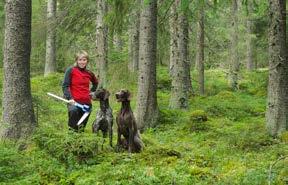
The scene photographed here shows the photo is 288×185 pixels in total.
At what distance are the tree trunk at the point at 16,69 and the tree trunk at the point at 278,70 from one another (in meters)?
5.18

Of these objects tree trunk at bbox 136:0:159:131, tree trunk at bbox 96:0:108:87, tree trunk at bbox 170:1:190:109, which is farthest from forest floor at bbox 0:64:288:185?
tree trunk at bbox 96:0:108:87

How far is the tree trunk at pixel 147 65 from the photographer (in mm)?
12336

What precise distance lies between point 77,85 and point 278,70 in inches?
177

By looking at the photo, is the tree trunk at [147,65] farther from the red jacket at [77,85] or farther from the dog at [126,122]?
the dog at [126,122]

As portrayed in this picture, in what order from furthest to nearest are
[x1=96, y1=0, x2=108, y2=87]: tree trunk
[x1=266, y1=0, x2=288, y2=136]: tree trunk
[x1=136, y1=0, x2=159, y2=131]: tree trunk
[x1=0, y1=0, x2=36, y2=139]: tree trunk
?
[x1=96, y1=0, x2=108, y2=87]: tree trunk, [x1=136, y1=0, x2=159, y2=131]: tree trunk, [x1=266, y1=0, x2=288, y2=136]: tree trunk, [x1=0, y1=0, x2=36, y2=139]: tree trunk

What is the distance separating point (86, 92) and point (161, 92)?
12.6m

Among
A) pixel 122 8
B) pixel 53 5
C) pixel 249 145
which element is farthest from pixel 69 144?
pixel 53 5

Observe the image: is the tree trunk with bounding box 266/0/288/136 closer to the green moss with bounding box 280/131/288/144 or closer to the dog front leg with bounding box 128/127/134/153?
the green moss with bounding box 280/131/288/144

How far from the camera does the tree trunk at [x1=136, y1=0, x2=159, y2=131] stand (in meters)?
12.3

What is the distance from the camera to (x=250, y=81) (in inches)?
1023

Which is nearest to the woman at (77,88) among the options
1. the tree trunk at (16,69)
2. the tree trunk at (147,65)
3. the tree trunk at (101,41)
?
the tree trunk at (16,69)

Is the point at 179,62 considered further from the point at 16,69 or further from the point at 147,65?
the point at 16,69

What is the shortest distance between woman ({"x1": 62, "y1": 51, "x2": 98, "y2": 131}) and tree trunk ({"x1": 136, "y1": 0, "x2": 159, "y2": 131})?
3620 millimetres

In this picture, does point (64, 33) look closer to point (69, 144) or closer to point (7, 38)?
point (7, 38)
